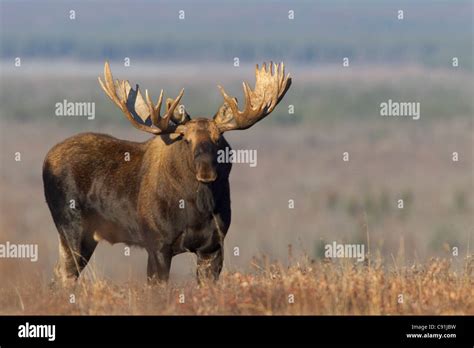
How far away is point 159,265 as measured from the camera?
688 inches

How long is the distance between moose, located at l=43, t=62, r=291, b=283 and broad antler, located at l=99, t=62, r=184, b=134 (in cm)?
1

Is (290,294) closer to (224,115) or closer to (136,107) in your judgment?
(224,115)

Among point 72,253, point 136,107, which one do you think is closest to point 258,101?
point 136,107

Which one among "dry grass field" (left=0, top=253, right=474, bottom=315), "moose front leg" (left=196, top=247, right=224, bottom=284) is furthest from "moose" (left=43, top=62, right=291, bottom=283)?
"dry grass field" (left=0, top=253, right=474, bottom=315)

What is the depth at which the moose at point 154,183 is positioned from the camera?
17.5m

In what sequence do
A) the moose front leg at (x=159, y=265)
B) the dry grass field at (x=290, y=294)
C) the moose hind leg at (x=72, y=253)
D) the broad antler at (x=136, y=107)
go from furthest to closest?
the moose hind leg at (x=72, y=253)
the broad antler at (x=136, y=107)
the moose front leg at (x=159, y=265)
the dry grass field at (x=290, y=294)

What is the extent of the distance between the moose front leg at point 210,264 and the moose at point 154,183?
0.01 meters

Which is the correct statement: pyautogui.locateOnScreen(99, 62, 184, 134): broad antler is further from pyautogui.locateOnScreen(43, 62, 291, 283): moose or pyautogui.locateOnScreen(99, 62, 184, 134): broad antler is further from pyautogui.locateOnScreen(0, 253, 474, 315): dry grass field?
pyautogui.locateOnScreen(0, 253, 474, 315): dry grass field

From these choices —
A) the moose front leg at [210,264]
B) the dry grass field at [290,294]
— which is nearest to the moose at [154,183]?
the moose front leg at [210,264]

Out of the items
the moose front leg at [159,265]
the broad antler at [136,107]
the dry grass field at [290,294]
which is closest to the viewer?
the dry grass field at [290,294]

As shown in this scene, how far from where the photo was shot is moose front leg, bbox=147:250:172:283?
17.5 meters

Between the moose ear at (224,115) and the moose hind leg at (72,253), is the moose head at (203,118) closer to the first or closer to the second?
the moose ear at (224,115)
